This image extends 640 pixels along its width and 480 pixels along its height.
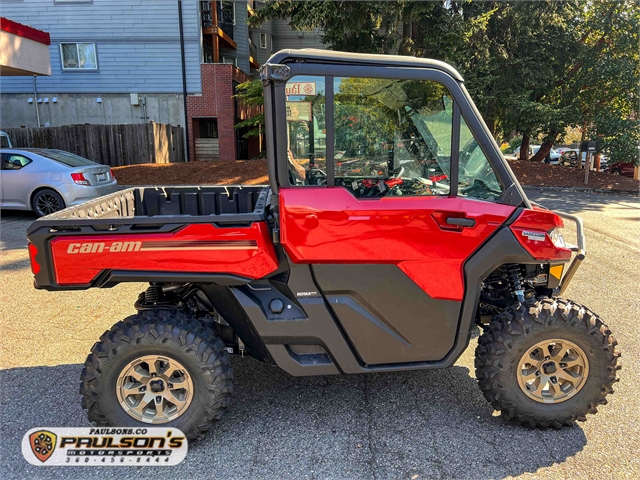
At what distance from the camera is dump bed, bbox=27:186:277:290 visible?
2686mm

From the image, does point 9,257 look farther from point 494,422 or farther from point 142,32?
point 142,32

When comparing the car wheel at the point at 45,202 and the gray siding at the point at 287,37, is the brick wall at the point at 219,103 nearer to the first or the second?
the gray siding at the point at 287,37

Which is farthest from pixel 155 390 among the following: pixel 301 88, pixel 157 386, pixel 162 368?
pixel 301 88

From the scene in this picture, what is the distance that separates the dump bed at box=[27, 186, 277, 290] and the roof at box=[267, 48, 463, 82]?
3.14ft

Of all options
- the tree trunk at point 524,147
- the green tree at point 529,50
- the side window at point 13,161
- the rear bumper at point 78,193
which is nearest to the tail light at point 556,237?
the rear bumper at point 78,193

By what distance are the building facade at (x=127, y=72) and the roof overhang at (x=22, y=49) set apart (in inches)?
162

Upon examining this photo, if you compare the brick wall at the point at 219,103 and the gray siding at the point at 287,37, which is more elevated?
the gray siding at the point at 287,37

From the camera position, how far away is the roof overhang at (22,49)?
1421 cm

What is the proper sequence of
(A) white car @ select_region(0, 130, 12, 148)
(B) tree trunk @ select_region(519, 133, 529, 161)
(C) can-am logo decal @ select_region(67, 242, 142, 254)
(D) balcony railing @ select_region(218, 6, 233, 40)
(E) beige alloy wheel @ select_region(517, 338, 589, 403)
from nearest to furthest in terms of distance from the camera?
(C) can-am logo decal @ select_region(67, 242, 142, 254)
(E) beige alloy wheel @ select_region(517, 338, 589, 403)
(A) white car @ select_region(0, 130, 12, 148)
(B) tree trunk @ select_region(519, 133, 529, 161)
(D) balcony railing @ select_region(218, 6, 233, 40)

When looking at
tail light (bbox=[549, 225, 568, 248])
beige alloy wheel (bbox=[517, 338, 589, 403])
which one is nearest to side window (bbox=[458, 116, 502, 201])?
tail light (bbox=[549, 225, 568, 248])

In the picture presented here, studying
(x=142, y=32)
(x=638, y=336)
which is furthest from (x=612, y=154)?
(x=142, y=32)

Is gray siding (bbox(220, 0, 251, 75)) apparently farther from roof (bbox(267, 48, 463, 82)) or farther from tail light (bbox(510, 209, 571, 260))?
tail light (bbox(510, 209, 571, 260))

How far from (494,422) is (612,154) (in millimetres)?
17470

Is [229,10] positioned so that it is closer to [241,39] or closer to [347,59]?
[241,39]
